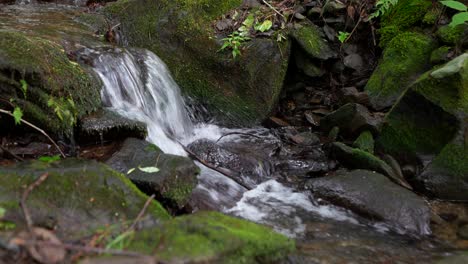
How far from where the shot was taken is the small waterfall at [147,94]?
16.6 ft

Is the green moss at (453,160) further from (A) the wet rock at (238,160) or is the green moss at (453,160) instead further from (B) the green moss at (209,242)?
(B) the green moss at (209,242)

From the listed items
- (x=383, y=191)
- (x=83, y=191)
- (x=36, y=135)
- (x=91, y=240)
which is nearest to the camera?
(x=91, y=240)

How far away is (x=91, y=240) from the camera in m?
2.14

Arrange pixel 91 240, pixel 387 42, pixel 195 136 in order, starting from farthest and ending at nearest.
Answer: pixel 387 42, pixel 195 136, pixel 91 240

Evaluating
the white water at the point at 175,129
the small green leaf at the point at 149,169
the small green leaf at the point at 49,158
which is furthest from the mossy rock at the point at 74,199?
the white water at the point at 175,129

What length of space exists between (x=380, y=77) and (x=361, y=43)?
3.21 ft

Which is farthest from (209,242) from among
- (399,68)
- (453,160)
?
(399,68)

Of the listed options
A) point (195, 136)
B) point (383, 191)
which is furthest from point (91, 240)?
point (195, 136)

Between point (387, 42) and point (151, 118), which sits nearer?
point (151, 118)

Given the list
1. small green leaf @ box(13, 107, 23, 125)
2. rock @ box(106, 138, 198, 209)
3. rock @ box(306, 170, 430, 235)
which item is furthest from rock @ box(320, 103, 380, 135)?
Result: small green leaf @ box(13, 107, 23, 125)

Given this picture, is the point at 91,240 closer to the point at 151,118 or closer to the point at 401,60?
the point at 151,118

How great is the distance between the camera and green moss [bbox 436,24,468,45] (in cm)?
580

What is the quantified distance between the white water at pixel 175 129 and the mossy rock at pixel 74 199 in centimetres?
135

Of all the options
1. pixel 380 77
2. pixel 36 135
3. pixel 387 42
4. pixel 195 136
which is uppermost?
pixel 387 42
